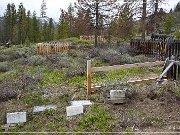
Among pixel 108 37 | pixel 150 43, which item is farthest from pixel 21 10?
pixel 150 43

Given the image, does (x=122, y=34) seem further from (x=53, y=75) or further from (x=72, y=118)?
(x=72, y=118)

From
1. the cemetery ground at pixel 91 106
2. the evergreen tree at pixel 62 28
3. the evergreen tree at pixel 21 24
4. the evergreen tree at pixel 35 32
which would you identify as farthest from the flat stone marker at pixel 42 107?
the evergreen tree at pixel 21 24

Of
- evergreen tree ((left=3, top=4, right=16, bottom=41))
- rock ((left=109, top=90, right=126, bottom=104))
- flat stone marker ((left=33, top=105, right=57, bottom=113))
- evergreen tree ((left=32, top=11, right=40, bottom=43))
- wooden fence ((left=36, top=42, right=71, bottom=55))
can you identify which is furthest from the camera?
evergreen tree ((left=3, top=4, right=16, bottom=41))

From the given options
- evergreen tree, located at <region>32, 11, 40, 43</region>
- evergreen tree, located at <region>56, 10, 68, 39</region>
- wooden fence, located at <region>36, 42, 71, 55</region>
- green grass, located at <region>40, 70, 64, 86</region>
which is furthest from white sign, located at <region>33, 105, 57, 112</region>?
evergreen tree, located at <region>32, 11, 40, 43</region>

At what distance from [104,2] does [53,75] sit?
46.2 ft

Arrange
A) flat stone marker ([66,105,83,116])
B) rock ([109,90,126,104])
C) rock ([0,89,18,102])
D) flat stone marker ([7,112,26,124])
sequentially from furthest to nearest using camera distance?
rock ([0,89,18,102]), rock ([109,90,126,104]), flat stone marker ([66,105,83,116]), flat stone marker ([7,112,26,124])

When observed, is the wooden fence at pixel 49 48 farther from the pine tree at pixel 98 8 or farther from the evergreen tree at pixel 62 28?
the evergreen tree at pixel 62 28

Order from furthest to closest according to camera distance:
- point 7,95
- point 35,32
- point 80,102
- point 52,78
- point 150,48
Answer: point 35,32
point 150,48
point 52,78
point 7,95
point 80,102

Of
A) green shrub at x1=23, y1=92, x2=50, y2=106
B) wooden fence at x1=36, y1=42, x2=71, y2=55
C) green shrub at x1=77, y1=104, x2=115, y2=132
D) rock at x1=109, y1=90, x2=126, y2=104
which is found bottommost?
green shrub at x1=77, y1=104, x2=115, y2=132

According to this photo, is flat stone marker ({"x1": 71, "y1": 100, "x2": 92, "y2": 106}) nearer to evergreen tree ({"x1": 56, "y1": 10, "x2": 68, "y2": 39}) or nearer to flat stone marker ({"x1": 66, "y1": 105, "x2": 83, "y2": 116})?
flat stone marker ({"x1": 66, "y1": 105, "x2": 83, "y2": 116})

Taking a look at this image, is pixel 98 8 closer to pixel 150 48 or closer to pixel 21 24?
pixel 150 48

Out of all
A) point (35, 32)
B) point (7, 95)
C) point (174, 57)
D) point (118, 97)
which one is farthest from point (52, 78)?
point (35, 32)

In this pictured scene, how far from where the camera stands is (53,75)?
1273cm

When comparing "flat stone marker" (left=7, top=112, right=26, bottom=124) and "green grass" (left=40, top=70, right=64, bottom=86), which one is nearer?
"flat stone marker" (left=7, top=112, right=26, bottom=124)
